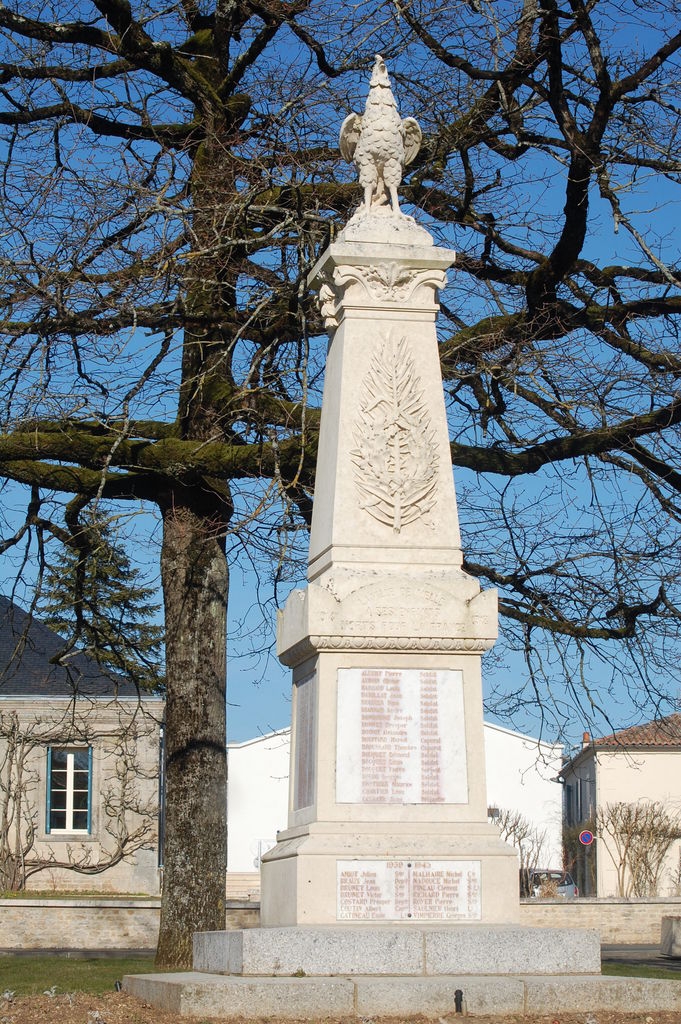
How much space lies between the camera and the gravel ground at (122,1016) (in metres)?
7.06

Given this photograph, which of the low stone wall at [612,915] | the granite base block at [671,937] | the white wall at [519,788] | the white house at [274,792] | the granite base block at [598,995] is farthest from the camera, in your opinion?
the white house at [274,792]

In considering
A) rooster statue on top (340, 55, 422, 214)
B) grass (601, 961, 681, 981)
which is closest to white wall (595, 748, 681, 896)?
grass (601, 961, 681, 981)

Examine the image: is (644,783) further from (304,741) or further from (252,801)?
(304,741)

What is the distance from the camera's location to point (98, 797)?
33.4m

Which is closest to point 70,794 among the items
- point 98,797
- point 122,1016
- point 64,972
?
point 98,797

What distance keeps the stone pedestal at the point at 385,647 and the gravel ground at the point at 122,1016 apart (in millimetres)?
1070

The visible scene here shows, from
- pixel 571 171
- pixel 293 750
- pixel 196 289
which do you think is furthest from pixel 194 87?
pixel 293 750

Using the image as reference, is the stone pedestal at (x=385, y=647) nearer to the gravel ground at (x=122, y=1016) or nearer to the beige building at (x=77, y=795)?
the gravel ground at (x=122, y=1016)

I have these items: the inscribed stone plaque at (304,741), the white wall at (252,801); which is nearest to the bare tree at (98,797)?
the inscribed stone plaque at (304,741)

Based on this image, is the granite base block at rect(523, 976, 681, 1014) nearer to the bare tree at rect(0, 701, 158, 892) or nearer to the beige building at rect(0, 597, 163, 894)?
the bare tree at rect(0, 701, 158, 892)

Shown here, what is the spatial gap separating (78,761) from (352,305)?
26059mm

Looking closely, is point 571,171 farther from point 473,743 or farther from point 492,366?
point 473,743

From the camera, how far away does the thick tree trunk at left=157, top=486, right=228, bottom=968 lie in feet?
45.8

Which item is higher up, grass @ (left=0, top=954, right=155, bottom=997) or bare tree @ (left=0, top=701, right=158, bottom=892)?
bare tree @ (left=0, top=701, right=158, bottom=892)
